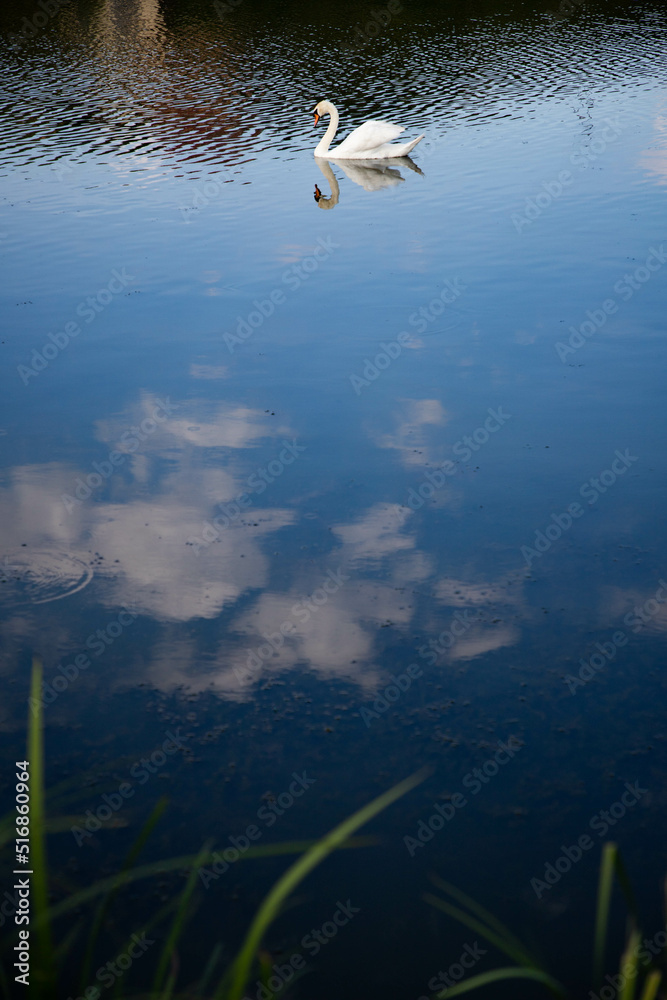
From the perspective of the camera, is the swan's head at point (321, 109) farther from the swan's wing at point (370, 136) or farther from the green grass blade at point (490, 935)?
the green grass blade at point (490, 935)

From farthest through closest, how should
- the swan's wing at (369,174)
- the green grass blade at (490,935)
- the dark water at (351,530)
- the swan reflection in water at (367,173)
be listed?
the swan's wing at (369,174) → the swan reflection in water at (367,173) → the dark water at (351,530) → the green grass blade at (490,935)

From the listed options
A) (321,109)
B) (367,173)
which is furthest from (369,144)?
(321,109)

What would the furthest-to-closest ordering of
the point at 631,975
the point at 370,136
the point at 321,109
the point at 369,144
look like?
1. the point at 321,109
2. the point at 369,144
3. the point at 370,136
4. the point at 631,975

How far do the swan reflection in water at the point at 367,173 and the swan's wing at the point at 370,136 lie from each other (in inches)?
15.7

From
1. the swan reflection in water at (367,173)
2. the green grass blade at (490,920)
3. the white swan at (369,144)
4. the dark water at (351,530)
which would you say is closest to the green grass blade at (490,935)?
the green grass blade at (490,920)

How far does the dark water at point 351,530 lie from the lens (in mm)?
4129

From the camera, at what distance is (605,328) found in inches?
385

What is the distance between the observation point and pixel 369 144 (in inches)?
661

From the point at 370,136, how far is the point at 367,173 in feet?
2.11

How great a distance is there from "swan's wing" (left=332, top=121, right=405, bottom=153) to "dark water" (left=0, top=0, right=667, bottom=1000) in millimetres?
886

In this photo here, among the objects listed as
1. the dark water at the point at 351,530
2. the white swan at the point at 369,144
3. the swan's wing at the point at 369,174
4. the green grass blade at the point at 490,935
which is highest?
Answer: the green grass blade at the point at 490,935

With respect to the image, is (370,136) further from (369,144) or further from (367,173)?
(367,173)

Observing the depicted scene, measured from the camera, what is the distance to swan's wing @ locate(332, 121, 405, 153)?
54.1 ft

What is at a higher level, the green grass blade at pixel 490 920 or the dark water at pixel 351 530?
the green grass blade at pixel 490 920
